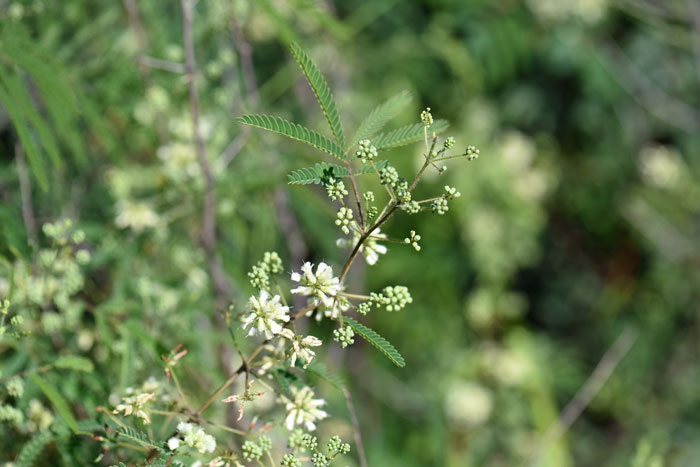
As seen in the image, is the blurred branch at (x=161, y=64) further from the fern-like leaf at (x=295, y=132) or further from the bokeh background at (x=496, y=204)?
the fern-like leaf at (x=295, y=132)

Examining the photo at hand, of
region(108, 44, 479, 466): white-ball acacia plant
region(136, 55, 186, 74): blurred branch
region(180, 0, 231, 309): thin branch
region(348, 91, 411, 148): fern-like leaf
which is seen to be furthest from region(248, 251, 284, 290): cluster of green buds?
region(136, 55, 186, 74): blurred branch

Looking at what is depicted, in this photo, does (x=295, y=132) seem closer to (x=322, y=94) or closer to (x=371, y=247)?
(x=322, y=94)

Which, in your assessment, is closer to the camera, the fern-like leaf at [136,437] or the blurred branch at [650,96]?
the fern-like leaf at [136,437]

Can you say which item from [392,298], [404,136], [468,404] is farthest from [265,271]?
[468,404]

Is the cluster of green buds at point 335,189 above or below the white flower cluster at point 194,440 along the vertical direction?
above

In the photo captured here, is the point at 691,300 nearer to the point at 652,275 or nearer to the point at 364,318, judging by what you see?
the point at 652,275

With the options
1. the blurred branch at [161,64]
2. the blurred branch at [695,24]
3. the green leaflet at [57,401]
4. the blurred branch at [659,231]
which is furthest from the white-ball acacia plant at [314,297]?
the blurred branch at [659,231]
